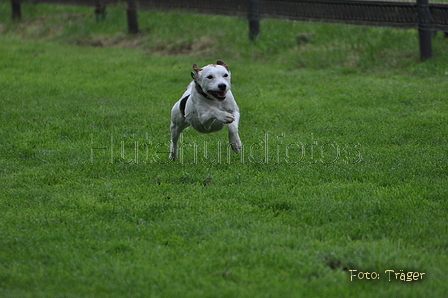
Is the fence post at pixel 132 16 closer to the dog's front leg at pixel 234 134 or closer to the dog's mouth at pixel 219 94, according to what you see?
the dog's front leg at pixel 234 134

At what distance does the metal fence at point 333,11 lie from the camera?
1327 centimetres

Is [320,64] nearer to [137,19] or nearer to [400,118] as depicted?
[400,118]

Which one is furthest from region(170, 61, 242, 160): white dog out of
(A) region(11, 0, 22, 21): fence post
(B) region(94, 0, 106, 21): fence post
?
(A) region(11, 0, 22, 21): fence post

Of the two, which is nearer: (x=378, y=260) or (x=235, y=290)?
(x=235, y=290)

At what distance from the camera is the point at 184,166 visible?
798cm

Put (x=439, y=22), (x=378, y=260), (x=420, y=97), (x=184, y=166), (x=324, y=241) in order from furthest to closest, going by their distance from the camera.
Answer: (x=439, y=22) < (x=420, y=97) < (x=184, y=166) < (x=324, y=241) < (x=378, y=260)

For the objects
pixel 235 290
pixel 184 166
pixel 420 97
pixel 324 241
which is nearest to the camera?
pixel 235 290

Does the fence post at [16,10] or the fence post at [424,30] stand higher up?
the fence post at [16,10]

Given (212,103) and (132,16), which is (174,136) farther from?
(132,16)

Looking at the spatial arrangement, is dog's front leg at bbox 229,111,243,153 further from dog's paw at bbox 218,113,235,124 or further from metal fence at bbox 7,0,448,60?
metal fence at bbox 7,0,448,60

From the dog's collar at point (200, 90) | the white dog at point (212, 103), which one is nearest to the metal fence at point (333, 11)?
the white dog at point (212, 103)

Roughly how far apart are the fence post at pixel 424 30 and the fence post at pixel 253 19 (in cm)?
448

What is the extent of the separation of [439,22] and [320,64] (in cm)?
276

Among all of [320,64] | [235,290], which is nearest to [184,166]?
[235,290]
